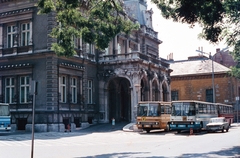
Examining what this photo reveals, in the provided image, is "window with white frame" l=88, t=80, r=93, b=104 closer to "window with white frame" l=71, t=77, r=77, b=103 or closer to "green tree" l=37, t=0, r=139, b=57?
"window with white frame" l=71, t=77, r=77, b=103

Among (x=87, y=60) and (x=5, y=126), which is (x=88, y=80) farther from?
(x=5, y=126)

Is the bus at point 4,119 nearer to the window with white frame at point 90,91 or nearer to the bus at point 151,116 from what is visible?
the window with white frame at point 90,91

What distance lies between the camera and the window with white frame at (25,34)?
33.8 m

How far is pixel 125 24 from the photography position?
18969 millimetres

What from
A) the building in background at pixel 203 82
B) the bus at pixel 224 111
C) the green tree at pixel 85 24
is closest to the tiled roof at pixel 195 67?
the building in background at pixel 203 82

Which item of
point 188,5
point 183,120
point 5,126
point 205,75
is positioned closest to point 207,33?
point 188,5

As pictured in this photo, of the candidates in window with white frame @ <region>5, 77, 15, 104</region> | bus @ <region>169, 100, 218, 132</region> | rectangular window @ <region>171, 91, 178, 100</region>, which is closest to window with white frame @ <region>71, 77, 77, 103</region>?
window with white frame @ <region>5, 77, 15, 104</region>

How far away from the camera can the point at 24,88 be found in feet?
109

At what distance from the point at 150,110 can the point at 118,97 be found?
1048 cm

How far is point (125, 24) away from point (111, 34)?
4.92 ft

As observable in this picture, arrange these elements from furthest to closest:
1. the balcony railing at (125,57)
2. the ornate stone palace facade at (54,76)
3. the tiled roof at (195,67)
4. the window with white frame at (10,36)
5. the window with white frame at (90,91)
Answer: the tiled roof at (195,67), the window with white frame at (90,91), the balcony railing at (125,57), the window with white frame at (10,36), the ornate stone palace facade at (54,76)

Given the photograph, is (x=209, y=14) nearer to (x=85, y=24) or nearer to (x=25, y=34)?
(x=85, y=24)

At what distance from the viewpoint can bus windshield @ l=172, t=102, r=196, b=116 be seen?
29.8 meters

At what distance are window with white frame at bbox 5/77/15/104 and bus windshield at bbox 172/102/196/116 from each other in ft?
50.5
